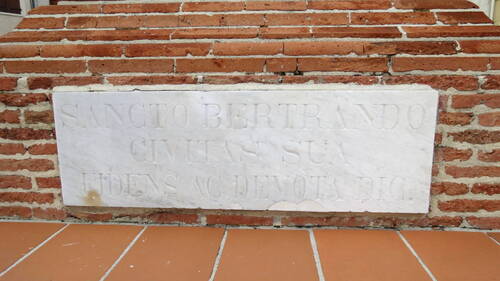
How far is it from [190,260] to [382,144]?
36.8 inches

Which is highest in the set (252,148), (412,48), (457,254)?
(412,48)

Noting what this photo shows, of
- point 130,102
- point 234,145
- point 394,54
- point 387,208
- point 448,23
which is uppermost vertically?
point 448,23

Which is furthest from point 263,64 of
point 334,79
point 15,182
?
point 15,182

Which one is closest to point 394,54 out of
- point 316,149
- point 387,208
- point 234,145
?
point 316,149

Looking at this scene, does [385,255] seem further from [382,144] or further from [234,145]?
[234,145]

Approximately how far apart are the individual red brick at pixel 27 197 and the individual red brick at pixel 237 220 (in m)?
0.80

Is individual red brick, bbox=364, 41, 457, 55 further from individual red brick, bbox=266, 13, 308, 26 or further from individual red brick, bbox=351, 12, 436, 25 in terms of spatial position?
individual red brick, bbox=266, 13, 308, 26

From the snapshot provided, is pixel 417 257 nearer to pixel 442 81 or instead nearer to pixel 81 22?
pixel 442 81

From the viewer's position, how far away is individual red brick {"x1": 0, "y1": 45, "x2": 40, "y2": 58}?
1.46 m

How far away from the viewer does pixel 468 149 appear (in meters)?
1.38

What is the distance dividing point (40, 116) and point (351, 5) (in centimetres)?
157

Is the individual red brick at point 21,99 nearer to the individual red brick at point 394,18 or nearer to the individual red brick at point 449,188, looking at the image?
the individual red brick at point 394,18

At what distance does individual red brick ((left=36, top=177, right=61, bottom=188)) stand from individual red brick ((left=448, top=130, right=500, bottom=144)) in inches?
72.2

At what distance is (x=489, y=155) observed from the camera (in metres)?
1.38
